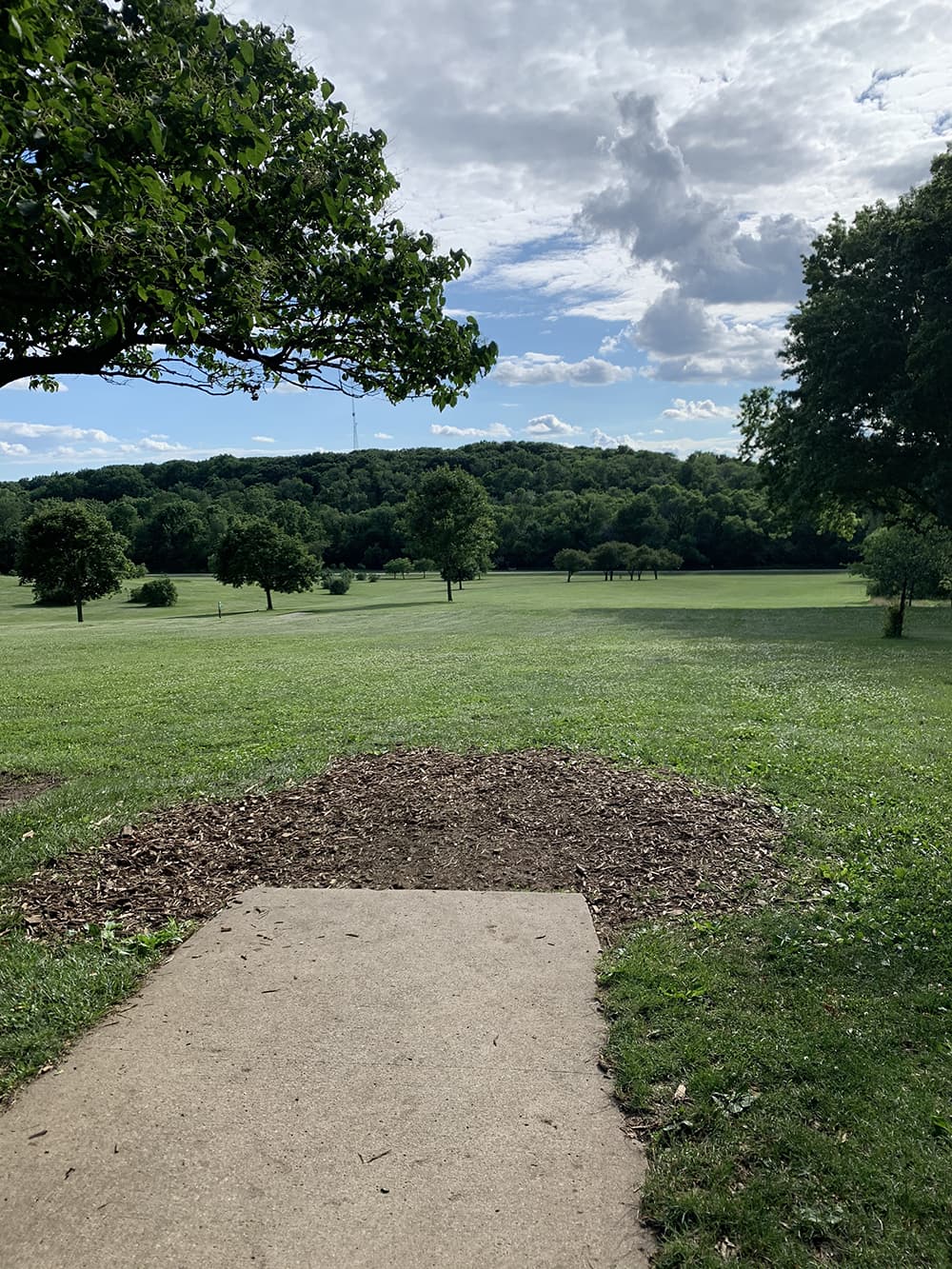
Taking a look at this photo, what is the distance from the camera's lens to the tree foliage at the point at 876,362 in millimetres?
30031

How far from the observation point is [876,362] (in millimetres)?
31578

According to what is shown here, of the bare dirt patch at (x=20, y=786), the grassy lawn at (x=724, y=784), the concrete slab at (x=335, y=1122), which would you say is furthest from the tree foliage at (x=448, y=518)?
the concrete slab at (x=335, y=1122)

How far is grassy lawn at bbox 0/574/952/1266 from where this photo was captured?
275 centimetres

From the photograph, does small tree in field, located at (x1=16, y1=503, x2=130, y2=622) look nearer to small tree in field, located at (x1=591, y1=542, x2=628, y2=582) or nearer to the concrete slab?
the concrete slab

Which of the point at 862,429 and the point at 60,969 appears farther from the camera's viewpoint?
the point at 862,429

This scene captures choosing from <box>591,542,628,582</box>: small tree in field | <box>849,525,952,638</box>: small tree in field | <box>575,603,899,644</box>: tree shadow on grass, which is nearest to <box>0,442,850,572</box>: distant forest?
<box>591,542,628,582</box>: small tree in field

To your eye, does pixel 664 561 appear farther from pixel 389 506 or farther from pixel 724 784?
pixel 724 784

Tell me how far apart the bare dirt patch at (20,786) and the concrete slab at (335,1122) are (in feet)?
13.7

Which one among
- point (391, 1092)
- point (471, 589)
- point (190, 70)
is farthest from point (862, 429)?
point (471, 589)

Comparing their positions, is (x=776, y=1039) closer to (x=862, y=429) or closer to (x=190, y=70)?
(x=190, y=70)

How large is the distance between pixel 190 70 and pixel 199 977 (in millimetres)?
5766

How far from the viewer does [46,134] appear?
12.5 feet

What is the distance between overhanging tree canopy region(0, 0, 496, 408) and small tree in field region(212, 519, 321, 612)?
48442 millimetres

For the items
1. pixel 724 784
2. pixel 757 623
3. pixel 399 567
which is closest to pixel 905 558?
pixel 757 623
